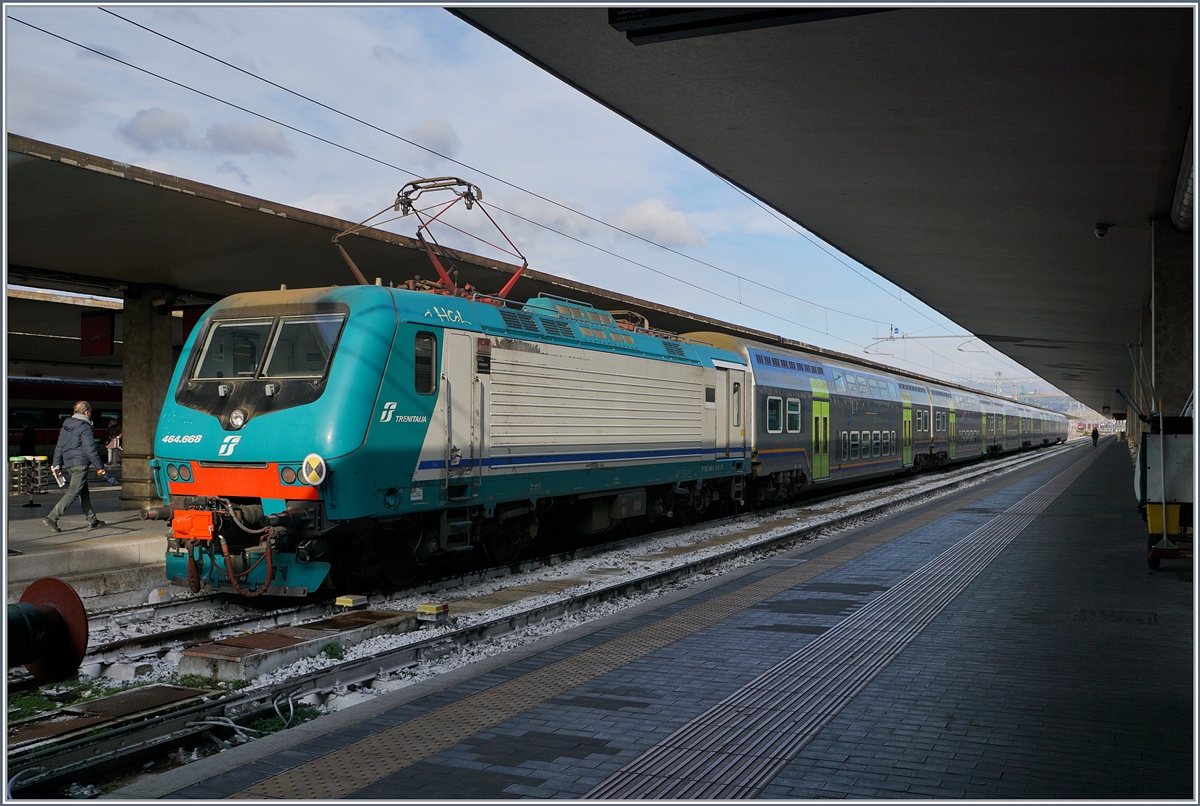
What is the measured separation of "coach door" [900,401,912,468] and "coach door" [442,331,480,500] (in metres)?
21.6

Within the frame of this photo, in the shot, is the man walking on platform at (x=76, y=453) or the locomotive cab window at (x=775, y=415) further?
the locomotive cab window at (x=775, y=415)

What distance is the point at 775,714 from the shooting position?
5719 mm

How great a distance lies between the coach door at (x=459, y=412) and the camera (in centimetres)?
1025

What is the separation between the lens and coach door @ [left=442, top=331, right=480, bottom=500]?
10250mm

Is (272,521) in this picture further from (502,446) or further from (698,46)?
(698,46)

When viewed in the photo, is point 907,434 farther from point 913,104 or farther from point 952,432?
point 913,104

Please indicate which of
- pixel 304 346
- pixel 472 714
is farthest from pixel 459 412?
pixel 472 714

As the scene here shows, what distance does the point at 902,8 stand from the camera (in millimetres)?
6738

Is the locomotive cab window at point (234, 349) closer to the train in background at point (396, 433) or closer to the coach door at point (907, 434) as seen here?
the train in background at point (396, 433)

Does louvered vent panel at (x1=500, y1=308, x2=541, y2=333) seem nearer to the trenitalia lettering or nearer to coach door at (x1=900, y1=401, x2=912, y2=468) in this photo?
the trenitalia lettering

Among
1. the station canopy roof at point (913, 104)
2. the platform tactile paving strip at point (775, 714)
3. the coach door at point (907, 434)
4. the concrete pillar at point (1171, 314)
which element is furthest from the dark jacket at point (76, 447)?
the coach door at point (907, 434)

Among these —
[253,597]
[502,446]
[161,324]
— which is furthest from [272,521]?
[161,324]

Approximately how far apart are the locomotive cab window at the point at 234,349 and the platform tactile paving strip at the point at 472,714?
16.2 feet

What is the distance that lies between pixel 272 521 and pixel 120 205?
16.8 ft
